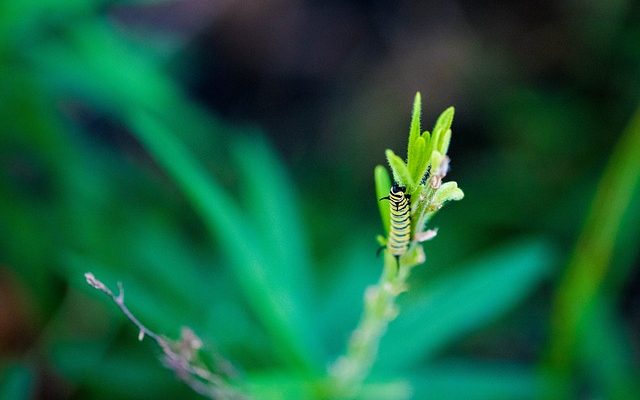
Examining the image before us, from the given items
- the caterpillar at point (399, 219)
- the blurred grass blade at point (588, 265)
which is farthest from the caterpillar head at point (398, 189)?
the blurred grass blade at point (588, 265)

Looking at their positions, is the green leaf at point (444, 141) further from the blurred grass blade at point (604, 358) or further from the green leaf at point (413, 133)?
the blurred grass blade at point (604, 358)

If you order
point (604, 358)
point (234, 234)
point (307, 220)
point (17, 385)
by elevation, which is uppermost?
point (307, 220)

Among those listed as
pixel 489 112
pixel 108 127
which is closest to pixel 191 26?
pixel 108 127

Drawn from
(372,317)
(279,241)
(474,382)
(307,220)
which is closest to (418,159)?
(372,317)

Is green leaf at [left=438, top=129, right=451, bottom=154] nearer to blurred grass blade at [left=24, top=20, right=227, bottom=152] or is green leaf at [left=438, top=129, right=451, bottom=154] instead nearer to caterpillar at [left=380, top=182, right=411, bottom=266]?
caterpillar at [left=380, top=182, right=411, bottom=266]

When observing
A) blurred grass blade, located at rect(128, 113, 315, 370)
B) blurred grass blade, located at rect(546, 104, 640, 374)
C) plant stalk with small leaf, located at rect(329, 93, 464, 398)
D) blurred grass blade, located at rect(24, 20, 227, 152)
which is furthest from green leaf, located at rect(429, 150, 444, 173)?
blurred grass blade, located at rect(24, 20, 227, 152)

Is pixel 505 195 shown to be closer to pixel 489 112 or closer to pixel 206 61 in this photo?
pixel 489 112

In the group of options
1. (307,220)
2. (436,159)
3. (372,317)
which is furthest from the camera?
(307,220)

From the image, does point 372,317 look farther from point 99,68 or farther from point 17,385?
point 99,68
